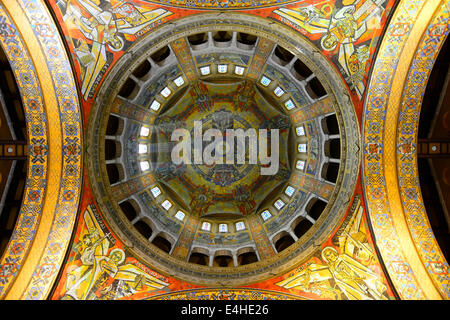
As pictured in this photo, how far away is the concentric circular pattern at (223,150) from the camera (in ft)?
47.1

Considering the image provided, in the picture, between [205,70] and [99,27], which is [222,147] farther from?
[99,27]

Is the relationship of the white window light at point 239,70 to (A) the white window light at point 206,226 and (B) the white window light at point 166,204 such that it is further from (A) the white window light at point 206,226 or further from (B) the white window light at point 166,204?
(A) the white window light at point 206,226

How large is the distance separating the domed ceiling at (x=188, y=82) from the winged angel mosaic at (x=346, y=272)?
0.05m

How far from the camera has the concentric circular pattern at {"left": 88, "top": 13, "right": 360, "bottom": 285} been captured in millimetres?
14367

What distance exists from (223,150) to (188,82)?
550 centimetres

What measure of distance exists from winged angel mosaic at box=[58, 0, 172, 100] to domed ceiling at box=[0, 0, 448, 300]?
5cm

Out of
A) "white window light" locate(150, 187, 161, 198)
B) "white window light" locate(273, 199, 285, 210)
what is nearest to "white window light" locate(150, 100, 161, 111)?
"white window light" locate(150, 187, 161, 198)

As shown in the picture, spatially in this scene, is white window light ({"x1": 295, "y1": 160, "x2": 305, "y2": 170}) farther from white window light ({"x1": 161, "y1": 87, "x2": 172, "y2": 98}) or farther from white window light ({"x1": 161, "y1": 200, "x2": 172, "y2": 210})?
white window light ({"x1": 161, "y1": 87, "x2": 172, "y2": 98})

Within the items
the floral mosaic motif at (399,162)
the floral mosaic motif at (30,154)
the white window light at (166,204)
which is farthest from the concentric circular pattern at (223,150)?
the floral mosaic motif at (30,154)

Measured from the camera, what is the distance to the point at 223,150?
Result: 21359mm

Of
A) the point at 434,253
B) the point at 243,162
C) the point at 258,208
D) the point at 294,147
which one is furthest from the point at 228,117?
the point at 434,253

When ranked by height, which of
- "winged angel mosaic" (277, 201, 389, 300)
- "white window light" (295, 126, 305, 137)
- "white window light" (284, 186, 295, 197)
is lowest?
"winged angel mosaic" (277, 201, 389, 300)

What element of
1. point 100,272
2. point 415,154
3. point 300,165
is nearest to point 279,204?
point 300,165

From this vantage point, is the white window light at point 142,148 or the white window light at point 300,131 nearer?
the white window light at point 300,131
